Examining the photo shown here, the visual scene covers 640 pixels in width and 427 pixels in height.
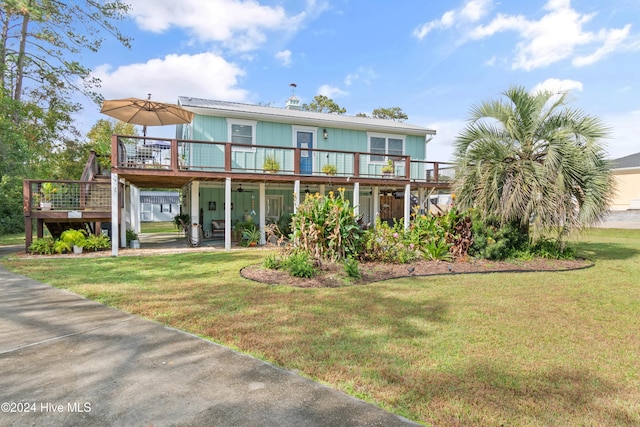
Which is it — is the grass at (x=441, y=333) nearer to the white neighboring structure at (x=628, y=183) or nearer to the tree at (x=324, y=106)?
the white neighboring structure at (x=628, y=183)

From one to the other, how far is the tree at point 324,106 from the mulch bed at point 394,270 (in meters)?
28.8

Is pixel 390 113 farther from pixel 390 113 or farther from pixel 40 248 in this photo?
pixel 40 248

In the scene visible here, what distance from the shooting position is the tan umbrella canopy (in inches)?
419

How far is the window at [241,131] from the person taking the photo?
531 inches

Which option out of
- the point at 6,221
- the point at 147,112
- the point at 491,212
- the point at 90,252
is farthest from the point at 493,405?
the point at 6,221

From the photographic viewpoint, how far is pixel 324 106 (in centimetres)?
3475

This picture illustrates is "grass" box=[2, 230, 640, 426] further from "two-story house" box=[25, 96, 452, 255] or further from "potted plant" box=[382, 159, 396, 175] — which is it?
"potted plant" box=[382, 159, 396, 175]

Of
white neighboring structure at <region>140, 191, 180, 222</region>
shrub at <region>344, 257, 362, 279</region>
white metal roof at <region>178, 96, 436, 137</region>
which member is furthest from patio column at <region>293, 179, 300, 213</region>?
white neighboring structure at <region>140, 191, 180, 222</region>

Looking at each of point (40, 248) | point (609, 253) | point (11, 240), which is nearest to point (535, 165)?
point (609, 253)

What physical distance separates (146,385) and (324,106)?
34593 mm

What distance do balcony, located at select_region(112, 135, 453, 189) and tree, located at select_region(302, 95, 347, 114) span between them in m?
20.6

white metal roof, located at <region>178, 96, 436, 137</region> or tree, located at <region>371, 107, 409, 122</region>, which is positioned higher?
tree, located at <region>371, 107, 409, 122</region>

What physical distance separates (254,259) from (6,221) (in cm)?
1887

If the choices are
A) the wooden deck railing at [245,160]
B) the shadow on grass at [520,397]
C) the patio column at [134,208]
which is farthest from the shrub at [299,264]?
the patio column at [134,208]
